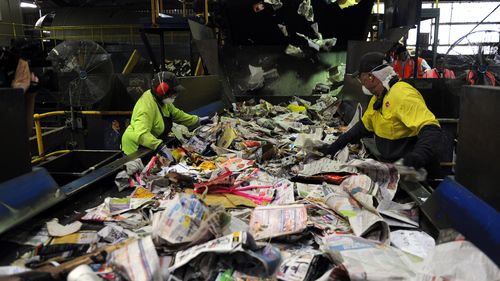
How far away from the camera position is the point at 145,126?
3475 mm

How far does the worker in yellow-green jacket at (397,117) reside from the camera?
231cm

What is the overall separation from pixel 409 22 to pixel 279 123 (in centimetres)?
254

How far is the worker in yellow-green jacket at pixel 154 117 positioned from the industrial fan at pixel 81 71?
1.39m

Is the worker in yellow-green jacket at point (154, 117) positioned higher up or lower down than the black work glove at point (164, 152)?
higher up

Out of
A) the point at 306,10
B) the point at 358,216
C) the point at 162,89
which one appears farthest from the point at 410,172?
the point at 306,10

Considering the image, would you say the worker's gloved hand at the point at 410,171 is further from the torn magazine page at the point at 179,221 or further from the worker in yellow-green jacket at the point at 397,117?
the torn magazine page at the point at 179,221

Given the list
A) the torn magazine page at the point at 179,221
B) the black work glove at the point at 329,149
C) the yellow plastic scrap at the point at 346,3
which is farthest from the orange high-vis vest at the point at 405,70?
the torn magazine page at the point at 179,221

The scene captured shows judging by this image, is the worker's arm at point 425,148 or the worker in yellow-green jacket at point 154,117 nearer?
the worker's arm at point 425,148

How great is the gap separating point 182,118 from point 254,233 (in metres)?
2.89

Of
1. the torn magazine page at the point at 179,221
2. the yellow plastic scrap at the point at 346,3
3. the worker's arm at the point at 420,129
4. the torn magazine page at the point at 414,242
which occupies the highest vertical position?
the yellow plastic scrap at the point at 346,3

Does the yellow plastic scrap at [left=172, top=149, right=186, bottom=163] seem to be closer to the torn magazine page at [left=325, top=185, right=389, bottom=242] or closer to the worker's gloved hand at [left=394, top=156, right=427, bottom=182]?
the torn magazine page at [left=325, top=185, right=389, bottom=242]

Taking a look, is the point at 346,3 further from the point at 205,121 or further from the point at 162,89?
the point at 162,89

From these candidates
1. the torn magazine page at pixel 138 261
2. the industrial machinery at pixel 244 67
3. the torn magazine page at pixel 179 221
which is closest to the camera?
the torn magazine page at pixel 138 261

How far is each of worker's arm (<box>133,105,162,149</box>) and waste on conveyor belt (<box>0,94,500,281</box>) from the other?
19.2 inches
